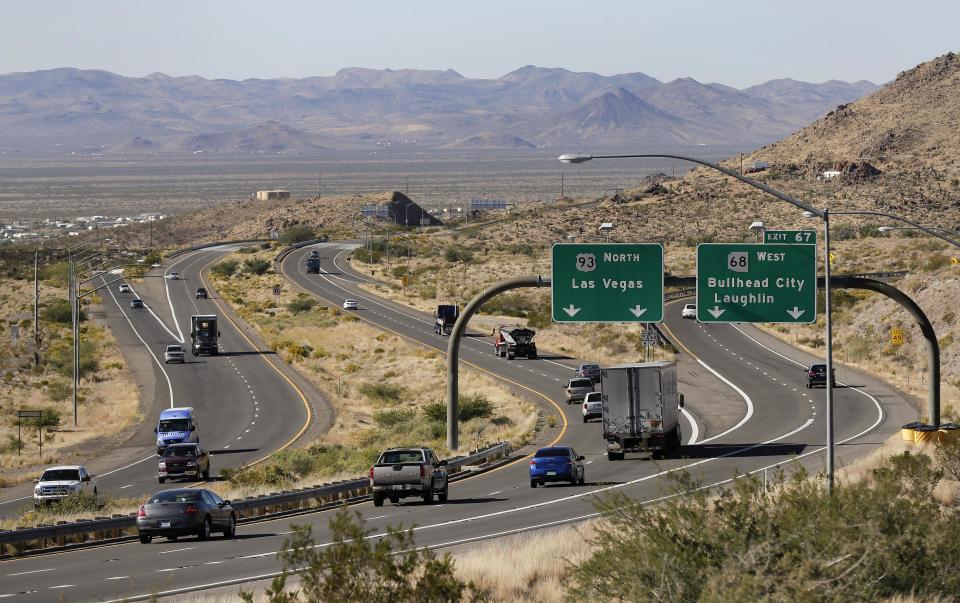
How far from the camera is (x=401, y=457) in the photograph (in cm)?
3594

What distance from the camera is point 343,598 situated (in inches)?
598

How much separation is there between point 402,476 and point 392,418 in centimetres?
2846

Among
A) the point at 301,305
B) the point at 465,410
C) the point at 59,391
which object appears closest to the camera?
the point at 465,410

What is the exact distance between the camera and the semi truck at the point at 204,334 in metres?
89.8

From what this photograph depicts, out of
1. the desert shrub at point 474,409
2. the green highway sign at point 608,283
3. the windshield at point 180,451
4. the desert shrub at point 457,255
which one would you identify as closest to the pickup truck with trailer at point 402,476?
the green highway sign at point 608,283

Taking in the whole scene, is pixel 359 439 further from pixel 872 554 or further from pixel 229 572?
pixel 872 554

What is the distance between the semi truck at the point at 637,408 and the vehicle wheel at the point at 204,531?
1766 cm

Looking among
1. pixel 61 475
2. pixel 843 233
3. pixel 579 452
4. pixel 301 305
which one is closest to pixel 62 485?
pixel 61 475

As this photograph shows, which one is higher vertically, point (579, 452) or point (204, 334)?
point (579, 452)

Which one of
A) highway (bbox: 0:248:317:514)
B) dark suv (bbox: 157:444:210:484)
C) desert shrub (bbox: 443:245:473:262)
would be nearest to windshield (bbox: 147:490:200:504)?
highway (bbox: 0:248:317:514)

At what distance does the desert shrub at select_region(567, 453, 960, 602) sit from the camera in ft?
48.0

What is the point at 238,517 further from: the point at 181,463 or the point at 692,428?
the point at 692,428

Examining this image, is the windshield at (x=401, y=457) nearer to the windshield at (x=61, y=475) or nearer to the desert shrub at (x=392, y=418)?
the windshield at (x=61, y=475)

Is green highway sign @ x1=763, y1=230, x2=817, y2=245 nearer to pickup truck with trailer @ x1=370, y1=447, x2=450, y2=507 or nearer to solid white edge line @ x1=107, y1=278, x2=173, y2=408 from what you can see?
pickup truck with trailer @ x1=370, y1=447, x2=450, y2=507
